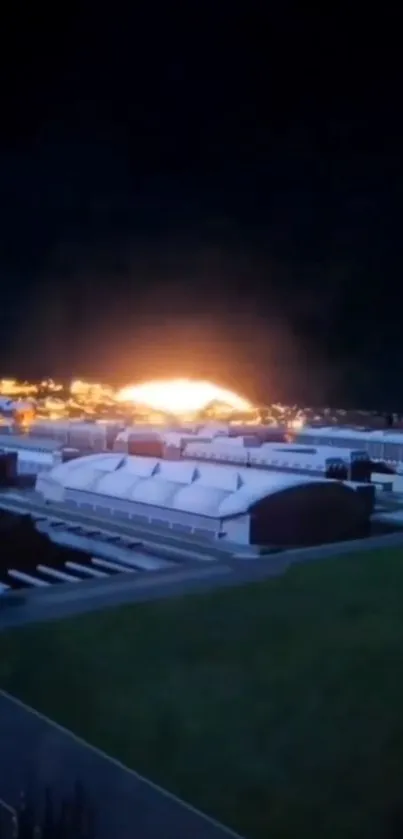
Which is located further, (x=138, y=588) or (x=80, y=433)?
(x=80, y=433)

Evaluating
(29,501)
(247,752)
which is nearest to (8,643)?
(247,752)

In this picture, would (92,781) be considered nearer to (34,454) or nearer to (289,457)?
(289,457)

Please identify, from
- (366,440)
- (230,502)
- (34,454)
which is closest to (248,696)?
(230,502)

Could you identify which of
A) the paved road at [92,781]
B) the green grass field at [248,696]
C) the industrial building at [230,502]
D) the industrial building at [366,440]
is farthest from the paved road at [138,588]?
→ the industrial building at [366,440]

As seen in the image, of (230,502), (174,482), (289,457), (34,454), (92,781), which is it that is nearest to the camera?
(92,781)

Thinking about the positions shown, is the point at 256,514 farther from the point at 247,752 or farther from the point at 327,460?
the point at 247,752

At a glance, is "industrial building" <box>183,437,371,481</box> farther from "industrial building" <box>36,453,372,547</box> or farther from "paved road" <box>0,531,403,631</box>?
"paved road" <box>0,531,403,631</box>
